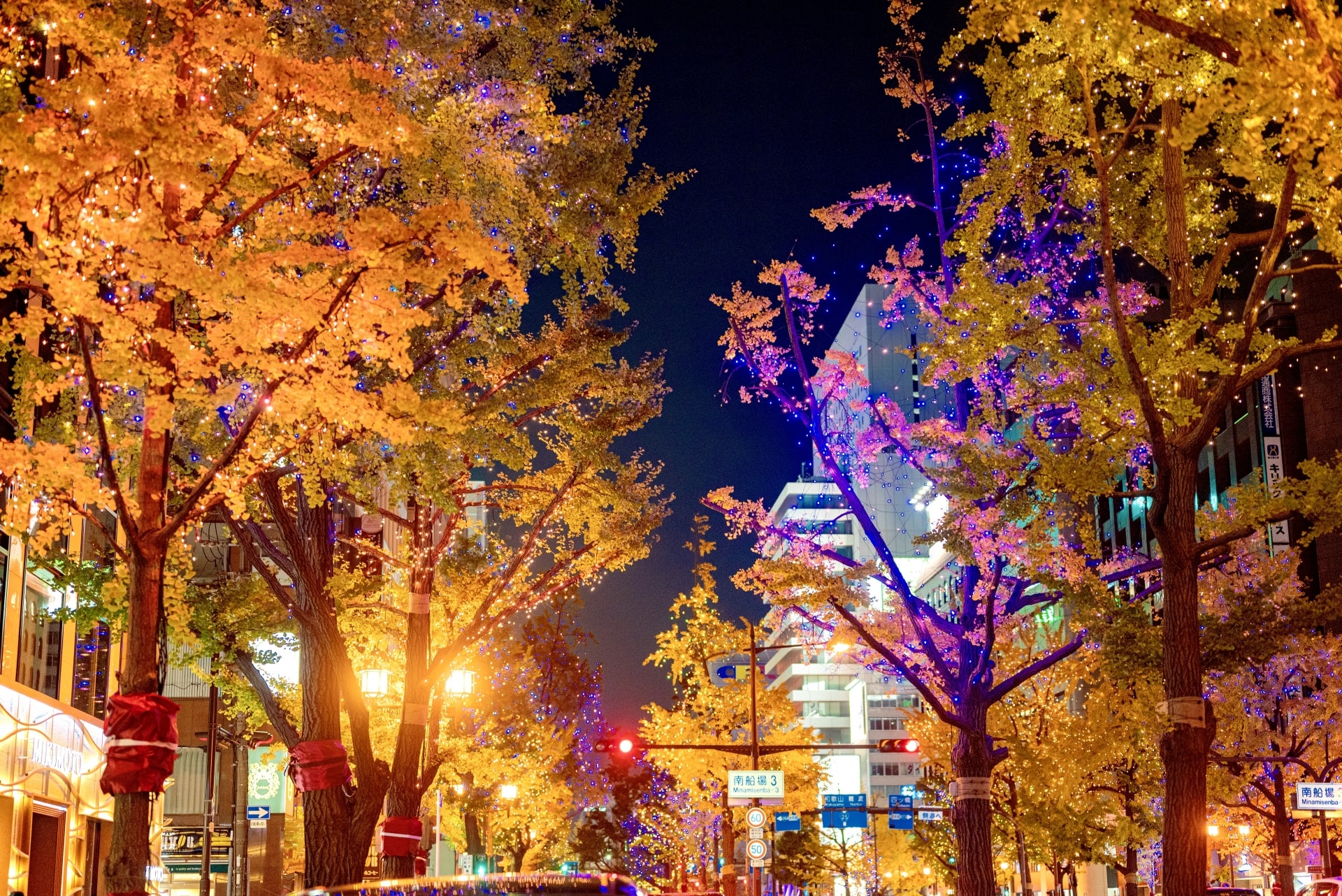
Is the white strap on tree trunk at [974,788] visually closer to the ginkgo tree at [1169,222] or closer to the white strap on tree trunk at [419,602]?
the ginkgo tree at [1169,222]

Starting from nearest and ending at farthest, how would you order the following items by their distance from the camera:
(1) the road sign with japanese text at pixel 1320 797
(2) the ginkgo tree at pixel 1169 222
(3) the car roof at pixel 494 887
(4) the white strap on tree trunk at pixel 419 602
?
(3) the car roof at pixel 494 887
(2) the ginkgo tree at pixel 1169 222
(4) the white strap on tree trunk at pixel 419 602
(1) the road sign with japanese text at pixel 1320 797

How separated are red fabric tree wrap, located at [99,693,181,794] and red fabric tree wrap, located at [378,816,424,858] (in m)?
7.46

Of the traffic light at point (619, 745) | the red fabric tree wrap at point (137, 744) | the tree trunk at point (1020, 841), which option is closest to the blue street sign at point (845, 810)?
the tree trunk at point (1020, 841)

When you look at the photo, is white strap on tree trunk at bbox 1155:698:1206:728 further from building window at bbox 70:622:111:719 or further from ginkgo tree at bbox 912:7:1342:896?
building window at bbox 70:622:111:719

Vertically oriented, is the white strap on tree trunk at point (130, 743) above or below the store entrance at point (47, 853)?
above

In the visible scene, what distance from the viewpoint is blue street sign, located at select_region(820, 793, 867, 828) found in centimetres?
3750

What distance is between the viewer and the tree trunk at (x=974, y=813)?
67.5 feet

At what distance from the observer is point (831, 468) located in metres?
22.7

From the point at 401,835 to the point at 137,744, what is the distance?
7.88 m

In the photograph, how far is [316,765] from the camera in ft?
47.1

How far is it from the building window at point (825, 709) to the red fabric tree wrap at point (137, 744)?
137 meters

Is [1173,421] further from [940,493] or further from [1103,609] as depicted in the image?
[940,493]

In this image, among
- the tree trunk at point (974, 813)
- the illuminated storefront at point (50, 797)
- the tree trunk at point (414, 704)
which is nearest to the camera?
the tree trunk at point (414, 704)

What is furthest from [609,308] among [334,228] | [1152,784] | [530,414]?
[1152,784]
